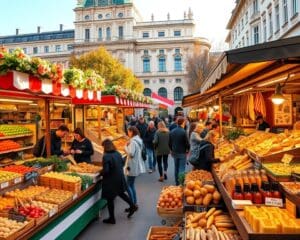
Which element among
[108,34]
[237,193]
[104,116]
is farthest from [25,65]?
[108,34]

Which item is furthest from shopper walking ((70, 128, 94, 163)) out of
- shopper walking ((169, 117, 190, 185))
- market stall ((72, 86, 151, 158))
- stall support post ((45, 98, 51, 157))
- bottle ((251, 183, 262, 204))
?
bottle ((251, 183, 262, 204))

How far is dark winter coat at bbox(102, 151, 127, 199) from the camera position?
19.6 feet

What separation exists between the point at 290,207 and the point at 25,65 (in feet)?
12.4

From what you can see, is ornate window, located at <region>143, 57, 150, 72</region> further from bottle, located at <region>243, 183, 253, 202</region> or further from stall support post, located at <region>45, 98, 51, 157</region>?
bottle, located at <region>243, 183, 253, 202</region>

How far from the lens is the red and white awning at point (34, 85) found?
452cm

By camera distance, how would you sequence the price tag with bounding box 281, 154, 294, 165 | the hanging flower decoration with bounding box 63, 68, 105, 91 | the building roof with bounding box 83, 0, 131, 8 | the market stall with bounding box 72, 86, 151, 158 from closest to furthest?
the price tag with bounding box 281, 154, 294, 165, the hanging flower decoration with bounding box 63, 68, 105, 91, the market stall with bounding box 72, 86, 151, 158, the building roof with bounding box 83, 0, 131, 8

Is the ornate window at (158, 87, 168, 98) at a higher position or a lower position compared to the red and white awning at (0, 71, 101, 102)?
higher

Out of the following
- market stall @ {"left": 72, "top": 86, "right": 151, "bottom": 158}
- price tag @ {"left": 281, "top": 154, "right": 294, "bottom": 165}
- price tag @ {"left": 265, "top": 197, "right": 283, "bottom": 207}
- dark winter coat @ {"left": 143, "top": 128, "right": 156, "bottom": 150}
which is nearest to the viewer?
price tag @ {"left": 265, "top": 197, "right": 283, "bottom": 207}

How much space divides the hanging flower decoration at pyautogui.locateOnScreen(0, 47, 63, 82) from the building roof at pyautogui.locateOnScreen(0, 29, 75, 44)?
73201 mm

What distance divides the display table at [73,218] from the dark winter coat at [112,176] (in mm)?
298

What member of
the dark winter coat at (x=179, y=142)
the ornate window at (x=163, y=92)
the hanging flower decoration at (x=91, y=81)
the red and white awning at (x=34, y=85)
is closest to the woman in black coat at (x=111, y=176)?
the red and white awning at (x=34, y=85)

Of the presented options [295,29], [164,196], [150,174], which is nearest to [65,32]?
[295,29]

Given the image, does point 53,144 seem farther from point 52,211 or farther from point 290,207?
point 290,207

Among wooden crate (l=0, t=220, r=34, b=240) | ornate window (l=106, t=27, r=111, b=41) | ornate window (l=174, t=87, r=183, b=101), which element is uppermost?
ornate window (l=106, t=27, r=111, b=41)
